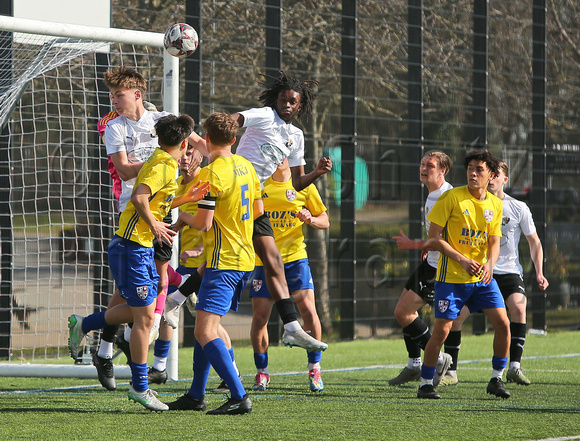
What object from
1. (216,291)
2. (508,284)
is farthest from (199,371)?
(508,284)

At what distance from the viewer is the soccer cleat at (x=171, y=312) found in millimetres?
6371

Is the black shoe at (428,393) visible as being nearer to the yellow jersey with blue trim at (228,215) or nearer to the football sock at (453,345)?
the football sock at (453,345)

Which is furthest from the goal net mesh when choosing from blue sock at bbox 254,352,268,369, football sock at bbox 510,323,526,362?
football sock at bbox 510,323,526,362

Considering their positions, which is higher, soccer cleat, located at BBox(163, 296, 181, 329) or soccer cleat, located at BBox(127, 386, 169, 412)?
soccer cleat, located at BBox(163, 296, 181, 329)

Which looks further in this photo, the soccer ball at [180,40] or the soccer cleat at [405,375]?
the soccer cleat at [405,375]

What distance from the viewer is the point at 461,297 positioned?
579cm

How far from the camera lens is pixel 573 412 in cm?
513

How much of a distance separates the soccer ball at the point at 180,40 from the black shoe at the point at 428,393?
2.91m

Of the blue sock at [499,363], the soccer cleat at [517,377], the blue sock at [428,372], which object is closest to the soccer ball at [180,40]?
the blue sock at [428,372]

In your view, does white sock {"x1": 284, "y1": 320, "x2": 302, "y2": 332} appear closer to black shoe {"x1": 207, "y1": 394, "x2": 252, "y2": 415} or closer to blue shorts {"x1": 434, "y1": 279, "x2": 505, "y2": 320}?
black shoe {"x1": 207, "y1": 394, "x2": 252, "y2": 415}

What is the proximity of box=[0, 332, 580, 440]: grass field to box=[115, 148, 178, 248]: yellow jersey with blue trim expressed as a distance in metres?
1.03

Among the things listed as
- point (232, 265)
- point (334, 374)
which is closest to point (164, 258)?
point (232, 265)

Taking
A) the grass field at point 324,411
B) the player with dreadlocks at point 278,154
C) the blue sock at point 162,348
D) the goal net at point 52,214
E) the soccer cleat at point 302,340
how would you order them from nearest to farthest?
the grass field at point 324,411 → the soccer cleat at point 302,340 → the player with dreadlocks at point 278,154 → the blue sock at point 162,348 → the goal net at point 52,214

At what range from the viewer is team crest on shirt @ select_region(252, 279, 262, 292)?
639 centimetres
